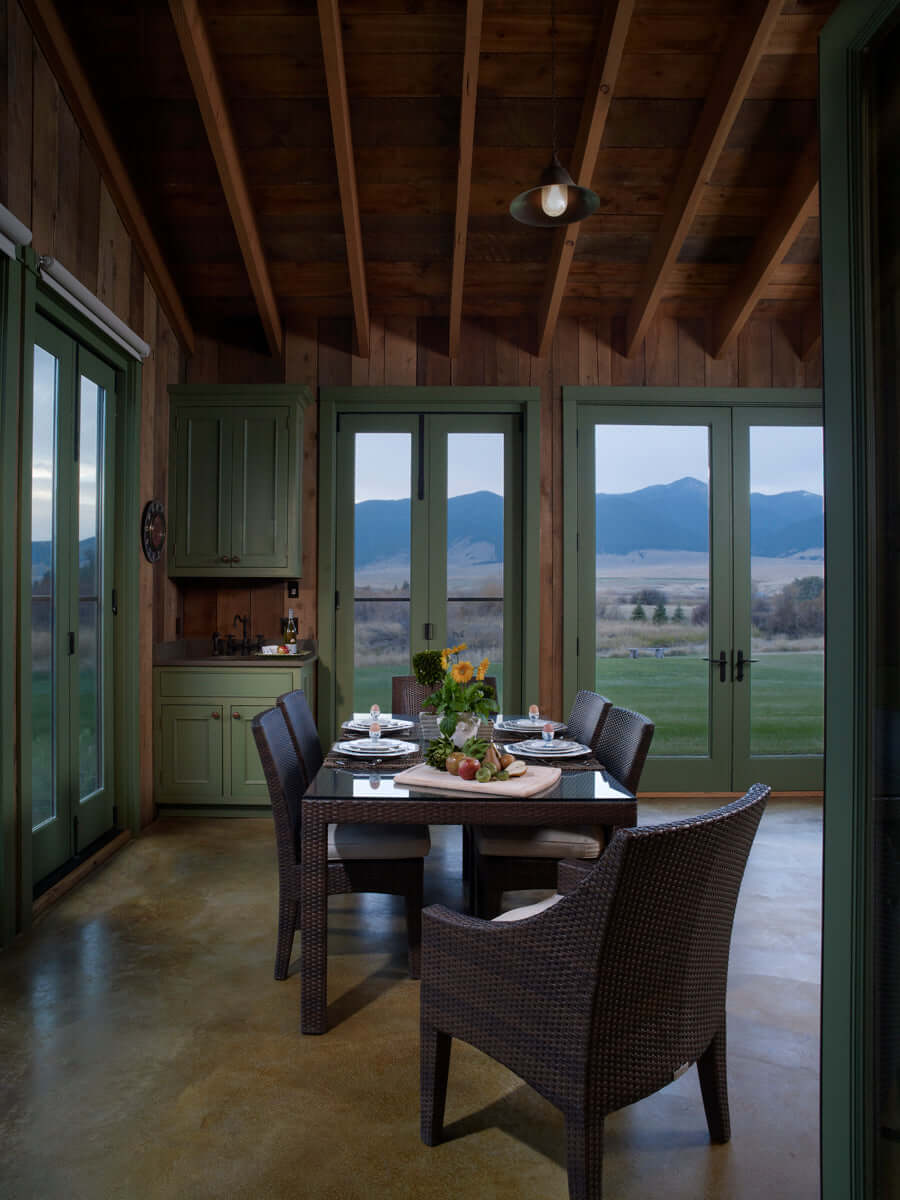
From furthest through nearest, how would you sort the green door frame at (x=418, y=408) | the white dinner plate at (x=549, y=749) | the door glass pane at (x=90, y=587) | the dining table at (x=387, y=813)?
the green door frame at (x=418, y=408)
the door glass pane at (x=90, y=587)
the white dinner plate at (x=549, y=749)
the dining table at (x=387, y=813)

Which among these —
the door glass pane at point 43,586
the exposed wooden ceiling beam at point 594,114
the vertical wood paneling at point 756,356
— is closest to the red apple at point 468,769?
the door glass pane at point 43,586

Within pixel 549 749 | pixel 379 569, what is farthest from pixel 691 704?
pixel 549 749

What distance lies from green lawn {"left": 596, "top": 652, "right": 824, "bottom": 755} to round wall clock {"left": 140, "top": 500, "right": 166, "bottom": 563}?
287 centimetres

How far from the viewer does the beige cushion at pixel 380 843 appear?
273cm

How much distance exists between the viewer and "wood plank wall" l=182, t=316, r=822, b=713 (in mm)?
5488

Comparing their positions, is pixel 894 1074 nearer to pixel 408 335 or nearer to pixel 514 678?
pixel 514 678

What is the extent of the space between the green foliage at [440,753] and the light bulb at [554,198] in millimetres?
2005

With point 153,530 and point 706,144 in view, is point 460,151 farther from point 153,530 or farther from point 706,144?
point 153,530

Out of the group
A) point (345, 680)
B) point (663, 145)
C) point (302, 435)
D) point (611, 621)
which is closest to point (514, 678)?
point (611, 621)

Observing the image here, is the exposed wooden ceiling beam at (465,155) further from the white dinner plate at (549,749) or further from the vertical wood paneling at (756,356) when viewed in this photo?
the white dinner plate at (549,749)

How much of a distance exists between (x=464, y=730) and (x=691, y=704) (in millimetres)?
3202

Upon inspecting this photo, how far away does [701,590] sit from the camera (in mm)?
5637

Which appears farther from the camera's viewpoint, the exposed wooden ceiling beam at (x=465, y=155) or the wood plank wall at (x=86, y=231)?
the exposed wooden ceiling beam at (x=465, y=155)

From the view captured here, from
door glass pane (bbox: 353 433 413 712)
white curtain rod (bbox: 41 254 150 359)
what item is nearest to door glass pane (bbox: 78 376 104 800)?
white curtain rod (bbox: 41 254 150 359)
